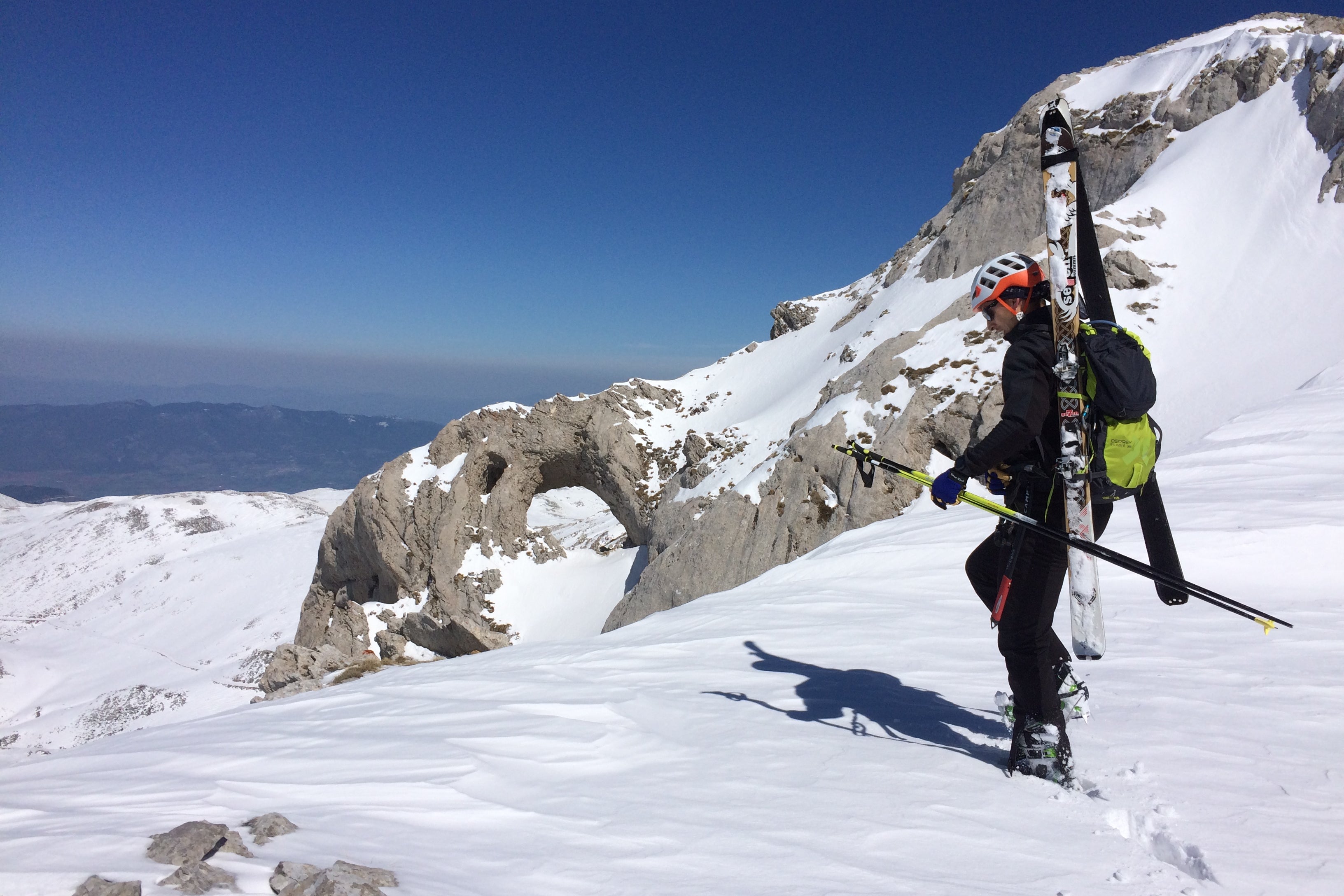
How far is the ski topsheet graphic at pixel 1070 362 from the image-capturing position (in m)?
A: 4.14

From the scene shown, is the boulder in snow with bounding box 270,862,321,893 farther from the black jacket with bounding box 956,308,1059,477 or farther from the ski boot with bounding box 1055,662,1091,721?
the ski boot with bounding box 1055,662,1091,721

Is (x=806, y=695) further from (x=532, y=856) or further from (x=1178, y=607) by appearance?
(x=1178, y=607)

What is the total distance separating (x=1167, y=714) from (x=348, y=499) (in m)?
41.5

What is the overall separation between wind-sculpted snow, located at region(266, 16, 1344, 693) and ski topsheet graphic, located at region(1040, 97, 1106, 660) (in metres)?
16.3

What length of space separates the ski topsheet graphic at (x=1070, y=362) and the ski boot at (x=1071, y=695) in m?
0.28

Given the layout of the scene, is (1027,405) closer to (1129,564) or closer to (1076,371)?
(1076,371)

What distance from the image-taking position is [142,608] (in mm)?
60125

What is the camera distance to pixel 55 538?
82.1 metres

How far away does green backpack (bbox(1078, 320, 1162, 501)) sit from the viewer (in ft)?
13.0

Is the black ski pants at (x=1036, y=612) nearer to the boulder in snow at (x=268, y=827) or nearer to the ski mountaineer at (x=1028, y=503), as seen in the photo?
the ski mountaineer at (x=1028, y=503)

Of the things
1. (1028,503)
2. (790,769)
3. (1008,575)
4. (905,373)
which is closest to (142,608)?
(905,373)

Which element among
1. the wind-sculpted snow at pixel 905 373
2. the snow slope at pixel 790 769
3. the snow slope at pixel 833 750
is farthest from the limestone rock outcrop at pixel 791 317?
the snow slope at pixel 790 769

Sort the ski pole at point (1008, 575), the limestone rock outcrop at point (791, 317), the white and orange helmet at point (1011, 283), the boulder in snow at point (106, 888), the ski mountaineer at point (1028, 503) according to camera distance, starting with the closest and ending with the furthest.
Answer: the boulder in snow at point (106, 888) < the ski mountaineer at point (1028, 503) < the ski pole at point (1008, 575) < the white and orange helmet at point (1011, 283) < the limestone rock outcrop at point (791, 317)

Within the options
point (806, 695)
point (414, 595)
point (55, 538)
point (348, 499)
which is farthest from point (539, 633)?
point (55, 538)
